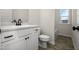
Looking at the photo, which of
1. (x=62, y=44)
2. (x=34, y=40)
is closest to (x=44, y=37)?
(x=34, y=40)

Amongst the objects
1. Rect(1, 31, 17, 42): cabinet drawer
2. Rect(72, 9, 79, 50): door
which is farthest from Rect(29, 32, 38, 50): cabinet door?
Rect(72, 9, 79, 50): door

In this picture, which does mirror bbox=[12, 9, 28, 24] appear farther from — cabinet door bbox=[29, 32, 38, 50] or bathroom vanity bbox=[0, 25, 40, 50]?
cabinet door bbox=[29, 32, 38, 50]

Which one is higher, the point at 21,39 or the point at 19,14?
the point at 19,14

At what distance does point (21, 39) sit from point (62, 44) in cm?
52

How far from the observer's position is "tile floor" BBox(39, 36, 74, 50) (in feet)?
3.70

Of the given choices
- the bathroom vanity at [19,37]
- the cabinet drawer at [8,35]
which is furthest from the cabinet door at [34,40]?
the cabinet drawer at [8,35]

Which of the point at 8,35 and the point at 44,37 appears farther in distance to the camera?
the point at 44,37

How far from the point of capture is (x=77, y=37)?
1.14 meters

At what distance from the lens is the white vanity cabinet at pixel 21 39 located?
42.1 inches

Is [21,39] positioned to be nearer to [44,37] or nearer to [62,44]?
[44,37]

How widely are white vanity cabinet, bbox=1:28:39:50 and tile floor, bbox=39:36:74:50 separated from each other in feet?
0.48

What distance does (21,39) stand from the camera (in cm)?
116
